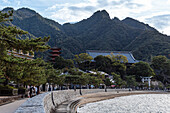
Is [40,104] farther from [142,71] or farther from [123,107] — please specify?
[142,71]

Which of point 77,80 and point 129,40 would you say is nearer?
point 77,80

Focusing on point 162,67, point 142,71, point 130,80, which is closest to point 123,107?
point 130,80

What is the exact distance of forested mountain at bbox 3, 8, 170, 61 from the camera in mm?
127525

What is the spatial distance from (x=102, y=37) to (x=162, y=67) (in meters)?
78.6

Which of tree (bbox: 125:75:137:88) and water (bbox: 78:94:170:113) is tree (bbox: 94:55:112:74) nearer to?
tree (bbox: 125:75:137:88)

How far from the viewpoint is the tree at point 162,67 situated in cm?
8819

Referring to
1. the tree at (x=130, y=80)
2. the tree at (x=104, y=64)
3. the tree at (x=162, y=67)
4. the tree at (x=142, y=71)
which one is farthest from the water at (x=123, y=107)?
the tree at (x=162, y=67)

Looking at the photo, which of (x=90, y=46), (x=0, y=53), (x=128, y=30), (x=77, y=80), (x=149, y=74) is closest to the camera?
(x=0, y=53)

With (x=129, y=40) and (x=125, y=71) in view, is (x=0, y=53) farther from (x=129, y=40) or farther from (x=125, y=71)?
(x=129, y=40)

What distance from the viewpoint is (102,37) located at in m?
163

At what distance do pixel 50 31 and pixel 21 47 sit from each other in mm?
154192

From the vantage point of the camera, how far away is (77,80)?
5294cm

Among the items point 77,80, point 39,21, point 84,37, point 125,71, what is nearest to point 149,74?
point 125,71

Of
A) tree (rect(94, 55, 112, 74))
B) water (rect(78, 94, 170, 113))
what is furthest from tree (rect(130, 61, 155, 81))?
water (rect(78, 94, 170, 113))
